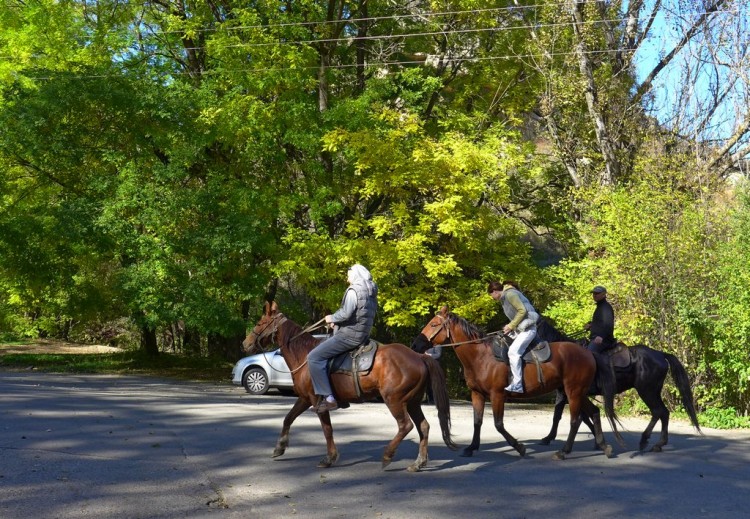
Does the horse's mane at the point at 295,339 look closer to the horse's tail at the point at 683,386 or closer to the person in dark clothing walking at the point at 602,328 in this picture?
the person in dark clothing walking at the point at 602,328

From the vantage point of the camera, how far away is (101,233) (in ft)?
82.9

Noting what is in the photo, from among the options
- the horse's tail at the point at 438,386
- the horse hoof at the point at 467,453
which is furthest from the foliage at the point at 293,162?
the horse's tail at the point at 438,386

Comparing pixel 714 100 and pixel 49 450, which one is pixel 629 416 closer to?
pixel 714 100

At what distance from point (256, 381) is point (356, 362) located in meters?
12.7

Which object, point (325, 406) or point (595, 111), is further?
point (595, 111)

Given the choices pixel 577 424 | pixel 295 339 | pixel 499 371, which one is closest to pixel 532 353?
pixel 499 371

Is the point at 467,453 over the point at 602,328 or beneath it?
beneath

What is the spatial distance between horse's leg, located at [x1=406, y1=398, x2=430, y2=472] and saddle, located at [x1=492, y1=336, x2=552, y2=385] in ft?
6.02

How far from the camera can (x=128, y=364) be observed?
30531mm

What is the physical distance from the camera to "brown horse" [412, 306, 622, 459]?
38.5 feet

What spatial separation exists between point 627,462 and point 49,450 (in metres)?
7.70

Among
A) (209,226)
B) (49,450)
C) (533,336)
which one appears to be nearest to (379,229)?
(209,226)

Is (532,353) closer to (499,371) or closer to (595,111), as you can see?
(499,371)

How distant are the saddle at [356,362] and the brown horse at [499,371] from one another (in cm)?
150
